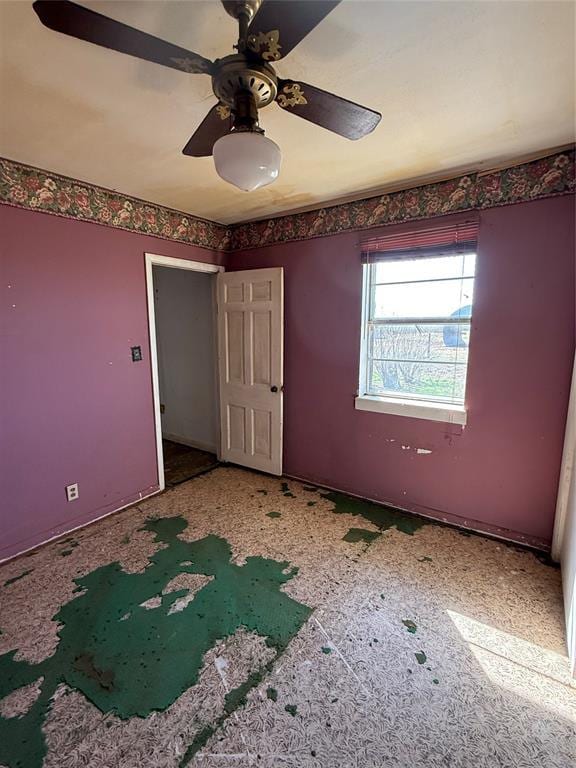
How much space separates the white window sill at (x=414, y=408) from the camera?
2.56 metres

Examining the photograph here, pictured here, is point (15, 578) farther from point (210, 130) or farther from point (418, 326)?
point (418, 326)

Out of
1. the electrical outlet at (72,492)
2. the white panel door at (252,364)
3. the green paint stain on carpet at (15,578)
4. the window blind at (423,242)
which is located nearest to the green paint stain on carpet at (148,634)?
the green paint stain on carpet at (15,578)

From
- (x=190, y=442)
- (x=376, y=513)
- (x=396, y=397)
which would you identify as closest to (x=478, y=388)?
(x=396, y=397)

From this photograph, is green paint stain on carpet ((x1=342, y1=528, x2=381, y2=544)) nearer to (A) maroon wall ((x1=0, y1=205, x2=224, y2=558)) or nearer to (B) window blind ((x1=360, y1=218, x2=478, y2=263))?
(A) maroon wall ((x1=0, y1=205, x2=224, y2=558))

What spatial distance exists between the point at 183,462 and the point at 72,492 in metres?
1.38

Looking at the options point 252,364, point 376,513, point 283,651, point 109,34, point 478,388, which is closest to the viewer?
point 109,34

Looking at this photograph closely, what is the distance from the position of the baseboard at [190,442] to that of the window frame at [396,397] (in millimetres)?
2059

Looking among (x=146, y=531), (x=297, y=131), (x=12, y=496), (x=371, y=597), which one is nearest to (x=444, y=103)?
(x=297, y=131)

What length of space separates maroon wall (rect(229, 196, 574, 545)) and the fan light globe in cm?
179

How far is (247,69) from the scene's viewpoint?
1.04 meters

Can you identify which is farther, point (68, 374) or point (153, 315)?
point (153, 315)

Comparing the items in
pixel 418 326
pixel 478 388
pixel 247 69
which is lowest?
pixel 478 388

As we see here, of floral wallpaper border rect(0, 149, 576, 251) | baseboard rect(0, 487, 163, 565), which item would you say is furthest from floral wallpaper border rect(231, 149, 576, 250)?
baseboard rect(0, 487, 163, 565)

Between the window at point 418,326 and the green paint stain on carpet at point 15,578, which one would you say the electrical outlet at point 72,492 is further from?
the window at point 418,326
